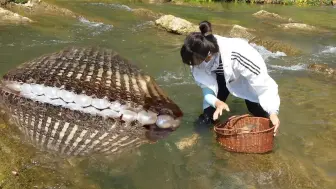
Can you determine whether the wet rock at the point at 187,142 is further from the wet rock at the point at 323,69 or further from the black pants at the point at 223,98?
the wet rock at the point at 323,69

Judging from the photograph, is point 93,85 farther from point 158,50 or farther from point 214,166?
point 158,50

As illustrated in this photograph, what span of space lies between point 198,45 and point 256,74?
687 millimetres

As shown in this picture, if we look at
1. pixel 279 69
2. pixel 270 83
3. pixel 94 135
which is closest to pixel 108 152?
pixel 94 135

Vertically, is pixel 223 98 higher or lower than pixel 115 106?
lower

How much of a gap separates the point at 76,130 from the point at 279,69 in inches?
255

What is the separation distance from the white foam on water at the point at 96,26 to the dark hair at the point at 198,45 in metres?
7.63

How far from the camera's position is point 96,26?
1183cm

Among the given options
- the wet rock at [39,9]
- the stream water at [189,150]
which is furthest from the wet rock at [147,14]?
the stream water at [189,150]

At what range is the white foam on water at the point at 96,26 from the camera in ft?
36.3

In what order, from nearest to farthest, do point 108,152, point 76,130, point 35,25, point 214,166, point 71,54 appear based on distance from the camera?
point 76,130 → point 108,152 → point 71,54 → point 214,166 → point 35,25

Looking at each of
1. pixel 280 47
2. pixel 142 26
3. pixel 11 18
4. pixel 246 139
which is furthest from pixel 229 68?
pixel 11 18

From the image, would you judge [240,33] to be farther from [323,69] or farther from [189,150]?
[189,150]

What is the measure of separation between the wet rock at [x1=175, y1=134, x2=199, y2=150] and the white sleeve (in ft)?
2.59

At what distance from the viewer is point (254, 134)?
362cm
